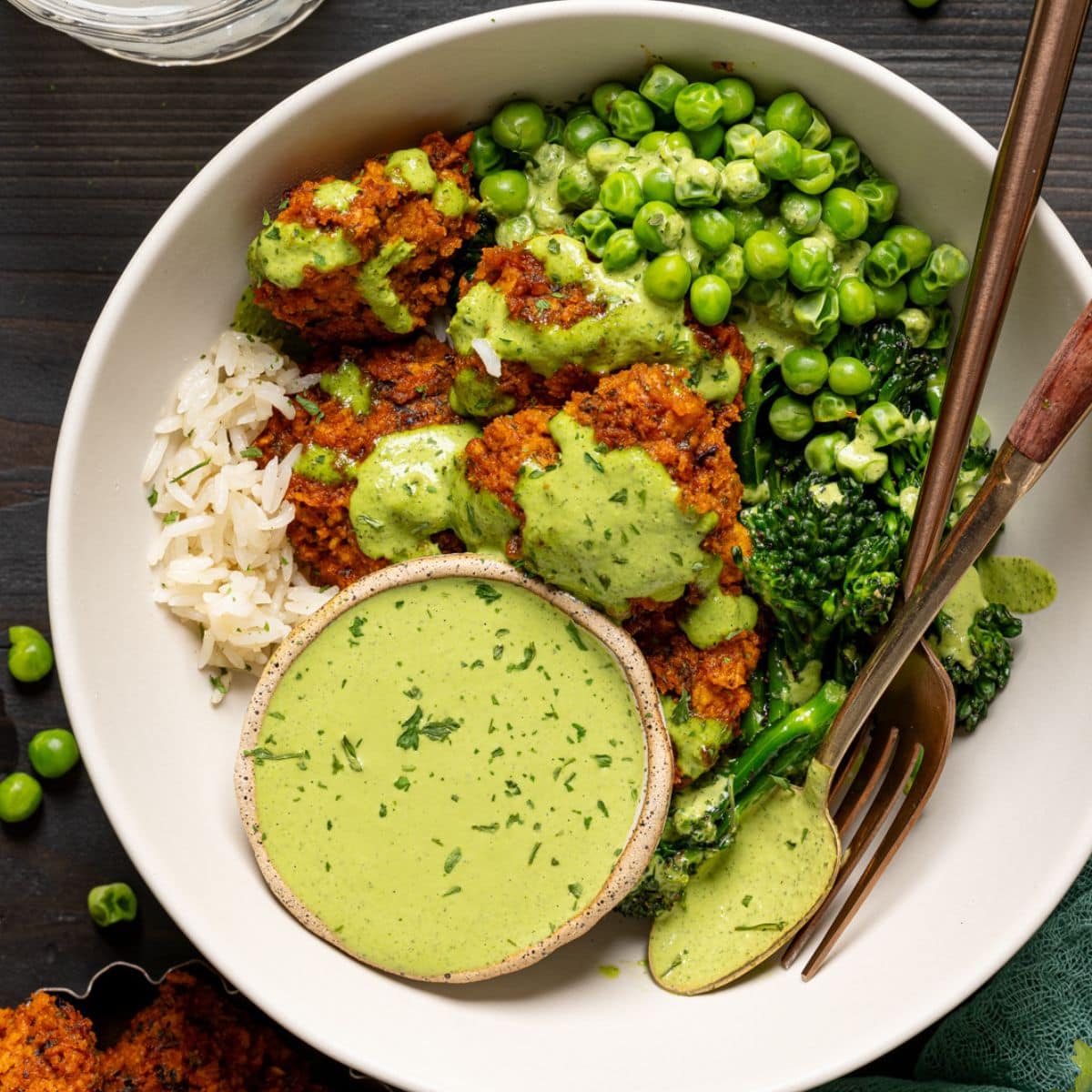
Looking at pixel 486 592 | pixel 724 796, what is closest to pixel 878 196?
pixel 486 592

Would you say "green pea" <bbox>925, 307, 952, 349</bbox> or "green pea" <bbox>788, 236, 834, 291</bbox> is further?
"green pea" <bbox>925, 307, 952, 349</bbox>

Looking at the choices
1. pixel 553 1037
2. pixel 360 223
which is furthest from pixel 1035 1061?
pixel 360 223

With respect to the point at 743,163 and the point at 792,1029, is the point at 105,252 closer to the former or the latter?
the point at 743,163

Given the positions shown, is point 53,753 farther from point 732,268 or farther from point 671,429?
point 732,268

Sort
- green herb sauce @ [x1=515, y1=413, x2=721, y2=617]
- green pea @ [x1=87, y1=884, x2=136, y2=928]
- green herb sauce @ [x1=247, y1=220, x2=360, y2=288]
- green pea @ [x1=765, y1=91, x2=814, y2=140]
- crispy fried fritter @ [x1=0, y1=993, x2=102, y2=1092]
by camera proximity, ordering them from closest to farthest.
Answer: green herb sauce @ [x1=515, y1=413, x2=721, y2=617] < green herb sauce @ [x1=247, y1=220, x2=360, y2=288] < green pea @ [x1=765, y1=91, x2=814, y2=140] < crispy fried fritter @ [x1=0, y1=993, x2=102, y2=1092] < green pea @ [x1=87, y1=884, x2=136, y2=928]

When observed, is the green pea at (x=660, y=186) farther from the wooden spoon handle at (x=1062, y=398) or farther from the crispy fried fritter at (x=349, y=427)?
the wooden spoon handle at (x=1062, y=398)

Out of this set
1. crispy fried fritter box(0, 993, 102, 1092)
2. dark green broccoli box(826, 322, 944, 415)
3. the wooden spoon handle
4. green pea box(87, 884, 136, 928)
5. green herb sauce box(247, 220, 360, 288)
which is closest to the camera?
the wooden spoon handle

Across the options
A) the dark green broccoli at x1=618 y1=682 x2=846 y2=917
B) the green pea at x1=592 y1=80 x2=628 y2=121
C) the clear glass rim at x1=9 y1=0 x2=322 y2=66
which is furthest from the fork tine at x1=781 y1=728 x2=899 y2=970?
the clear glass rim at x1=9 y1=0 x2=322 y2=66

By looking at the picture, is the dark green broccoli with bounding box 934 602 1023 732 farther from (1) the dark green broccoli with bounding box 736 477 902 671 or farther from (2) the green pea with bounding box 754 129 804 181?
(2) the green pea with bounding box 754 129 804 181
